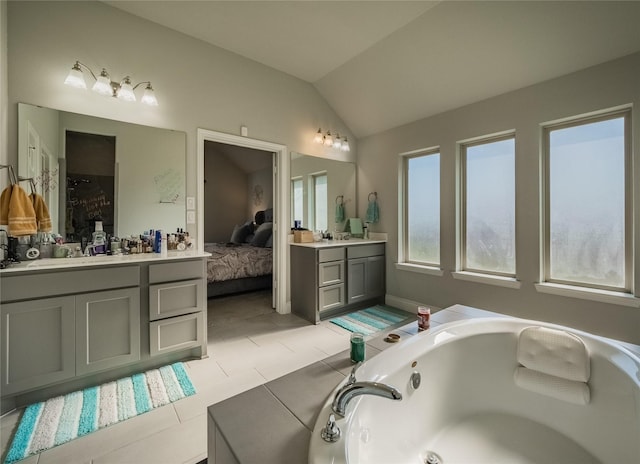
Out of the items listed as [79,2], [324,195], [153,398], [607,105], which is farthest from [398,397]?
[79,2]

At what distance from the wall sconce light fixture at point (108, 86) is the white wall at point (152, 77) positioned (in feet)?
0.22

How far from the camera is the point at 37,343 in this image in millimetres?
1671

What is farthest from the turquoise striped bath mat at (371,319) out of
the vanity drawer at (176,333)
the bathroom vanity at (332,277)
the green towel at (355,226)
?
the vanity drawer at (176,333)

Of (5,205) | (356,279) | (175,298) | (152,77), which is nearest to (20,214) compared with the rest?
(5,205)

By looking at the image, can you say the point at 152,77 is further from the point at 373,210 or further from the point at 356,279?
the point at 356,279

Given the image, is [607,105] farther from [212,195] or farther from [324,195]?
[212,195]

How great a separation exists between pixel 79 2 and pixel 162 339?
8.71 ft

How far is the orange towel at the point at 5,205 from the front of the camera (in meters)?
1.66

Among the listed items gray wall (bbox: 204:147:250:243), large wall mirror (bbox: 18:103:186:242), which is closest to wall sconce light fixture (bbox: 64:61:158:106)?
large wall mirror (bbox: 18:103:186:242)

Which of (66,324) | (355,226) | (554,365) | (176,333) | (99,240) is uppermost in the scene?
(355,226)

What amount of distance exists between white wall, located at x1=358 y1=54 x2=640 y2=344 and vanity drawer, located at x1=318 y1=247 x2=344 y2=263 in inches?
33.0

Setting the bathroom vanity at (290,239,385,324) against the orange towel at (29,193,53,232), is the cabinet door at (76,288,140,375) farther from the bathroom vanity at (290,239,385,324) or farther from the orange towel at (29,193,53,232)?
the bathroom vanity at (290,239,385,324)

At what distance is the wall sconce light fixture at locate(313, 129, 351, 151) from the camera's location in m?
3.63

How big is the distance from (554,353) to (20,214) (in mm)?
3084
